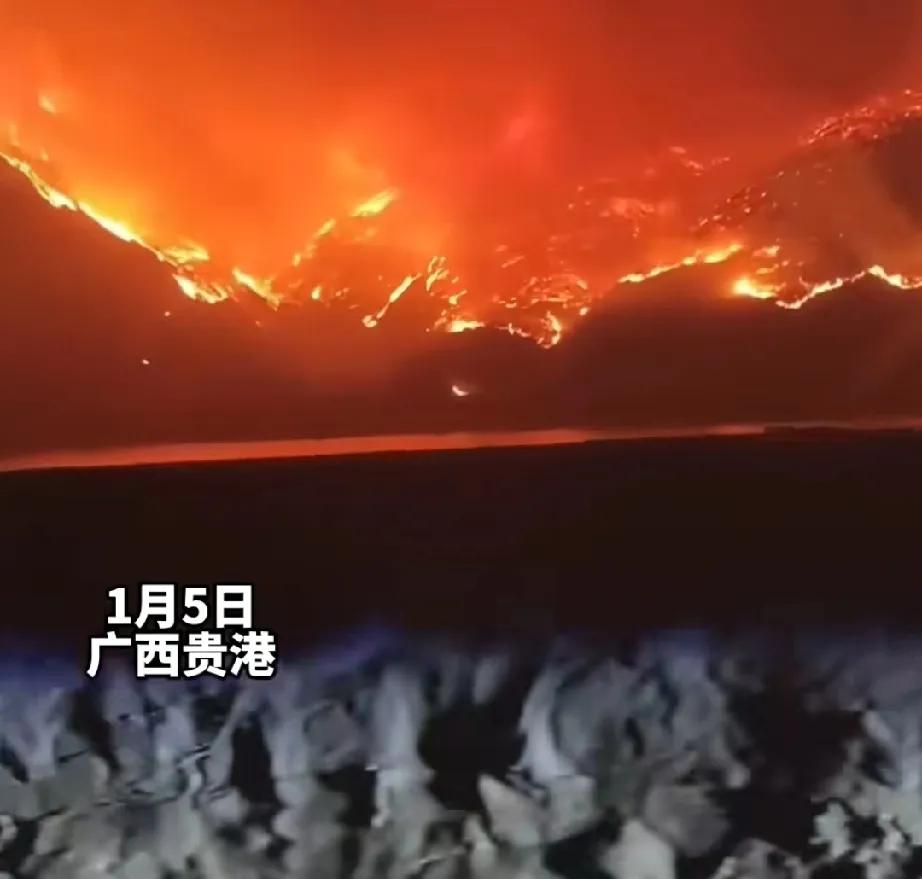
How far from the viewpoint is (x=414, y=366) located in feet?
4.19

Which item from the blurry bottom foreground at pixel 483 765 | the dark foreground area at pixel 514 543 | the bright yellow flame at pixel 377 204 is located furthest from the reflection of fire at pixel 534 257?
the blurry bottom foreground at pixel 483 765

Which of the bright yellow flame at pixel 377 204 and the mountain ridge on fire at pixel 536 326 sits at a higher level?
the bright yellow flame at pixel 377 204

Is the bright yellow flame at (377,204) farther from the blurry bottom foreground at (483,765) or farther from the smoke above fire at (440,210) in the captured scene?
the blurry bottom foreground at (483,765)

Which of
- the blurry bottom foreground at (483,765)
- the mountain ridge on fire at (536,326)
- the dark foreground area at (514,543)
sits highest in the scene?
the mountain ridge on fire at (536,326)

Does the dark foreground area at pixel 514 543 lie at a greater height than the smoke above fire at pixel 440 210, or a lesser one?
lesser

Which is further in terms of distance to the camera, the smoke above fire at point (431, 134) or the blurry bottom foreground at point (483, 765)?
the smoke above fire at point (431, 134)

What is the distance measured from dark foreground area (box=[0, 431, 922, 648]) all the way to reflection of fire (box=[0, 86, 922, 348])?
139 millimetres

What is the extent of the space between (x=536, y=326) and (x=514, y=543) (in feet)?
0.70

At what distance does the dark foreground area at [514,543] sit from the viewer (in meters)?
1.21

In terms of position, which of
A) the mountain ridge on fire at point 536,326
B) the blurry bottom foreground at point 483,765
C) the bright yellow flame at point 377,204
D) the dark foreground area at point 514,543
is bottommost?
the blurry bottom foreground at point 483,765

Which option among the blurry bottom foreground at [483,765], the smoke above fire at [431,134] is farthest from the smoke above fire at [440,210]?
the blurry bottom foreground at [483,765]

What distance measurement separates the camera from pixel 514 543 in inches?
47.8

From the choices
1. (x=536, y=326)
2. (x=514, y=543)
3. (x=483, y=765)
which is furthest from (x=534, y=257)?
(x=483, y=765)

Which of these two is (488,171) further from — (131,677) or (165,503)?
(131,677)
